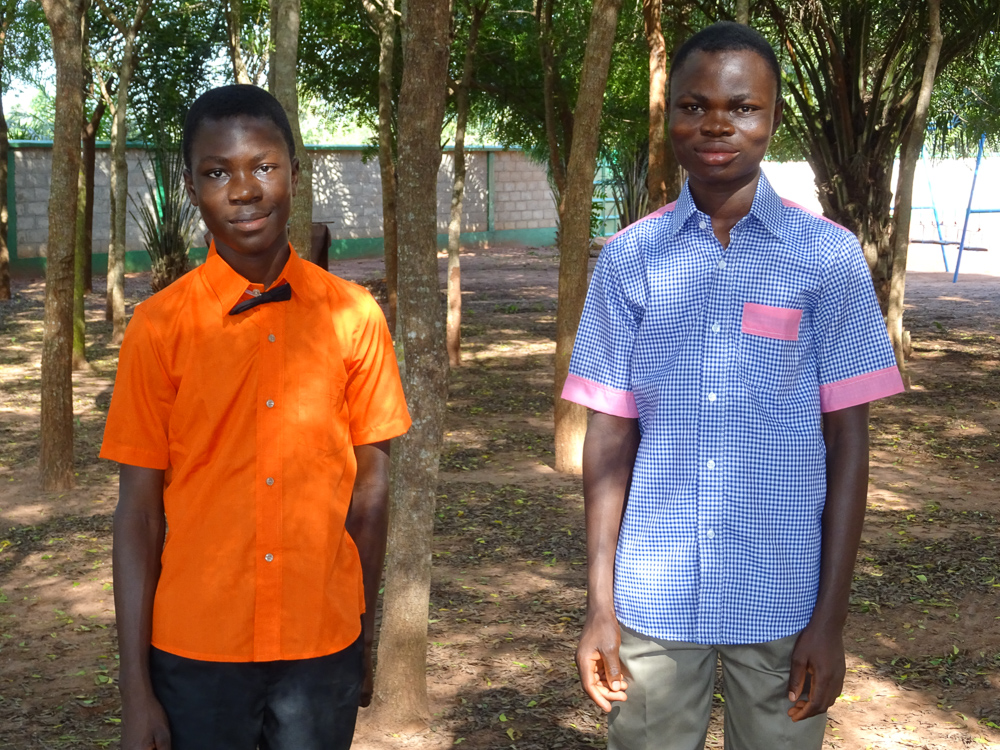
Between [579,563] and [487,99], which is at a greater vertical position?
[487,99]

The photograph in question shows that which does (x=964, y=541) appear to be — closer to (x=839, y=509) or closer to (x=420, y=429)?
(x=420, y=429)

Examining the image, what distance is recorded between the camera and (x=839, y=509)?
1936 mm

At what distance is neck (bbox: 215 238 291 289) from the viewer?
2.01 metres

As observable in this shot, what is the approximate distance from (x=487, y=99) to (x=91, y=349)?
561cm

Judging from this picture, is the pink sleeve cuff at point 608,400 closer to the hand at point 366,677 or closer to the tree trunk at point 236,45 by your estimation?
the hand at point 366,677

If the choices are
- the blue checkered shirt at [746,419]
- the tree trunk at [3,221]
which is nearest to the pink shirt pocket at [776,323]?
the blue checkered shirt at [746,419]

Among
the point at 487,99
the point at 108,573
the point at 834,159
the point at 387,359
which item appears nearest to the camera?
the point at 387,359

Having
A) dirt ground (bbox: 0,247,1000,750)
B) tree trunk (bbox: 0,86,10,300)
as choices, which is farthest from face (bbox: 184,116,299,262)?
tree trunk (bbox: 0,86,10,300)

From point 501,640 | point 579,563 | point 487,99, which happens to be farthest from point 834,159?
point 501,640

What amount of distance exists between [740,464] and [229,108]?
1142mm

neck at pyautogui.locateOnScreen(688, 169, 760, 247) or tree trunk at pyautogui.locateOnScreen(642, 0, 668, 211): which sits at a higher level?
tree trunk at pyautogui.locateOnScreen(642, 0, 668, 211)

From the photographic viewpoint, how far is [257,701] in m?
1.91

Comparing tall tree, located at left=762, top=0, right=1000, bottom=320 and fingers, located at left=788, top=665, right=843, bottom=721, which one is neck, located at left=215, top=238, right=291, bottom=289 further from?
tall tree, located at left=762, top=0, right=1000, bottom=320

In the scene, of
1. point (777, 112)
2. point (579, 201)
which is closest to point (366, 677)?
point (777, 112)
